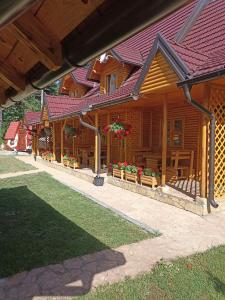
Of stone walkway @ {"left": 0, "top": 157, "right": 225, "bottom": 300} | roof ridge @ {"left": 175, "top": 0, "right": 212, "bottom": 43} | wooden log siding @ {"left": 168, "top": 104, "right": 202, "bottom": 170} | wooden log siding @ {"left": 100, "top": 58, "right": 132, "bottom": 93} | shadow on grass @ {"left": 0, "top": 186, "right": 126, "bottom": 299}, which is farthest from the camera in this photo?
wooden log siding @ {"left": 100, "top": 58, "right": 132, "bottom": 93}

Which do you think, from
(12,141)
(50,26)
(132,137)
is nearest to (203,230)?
(50,26)

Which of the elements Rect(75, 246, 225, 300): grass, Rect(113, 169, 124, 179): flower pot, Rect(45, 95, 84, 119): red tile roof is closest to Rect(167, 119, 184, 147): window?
Rect(113, 169, 124, 179): flower pot

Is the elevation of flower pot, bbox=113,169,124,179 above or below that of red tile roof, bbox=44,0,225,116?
below

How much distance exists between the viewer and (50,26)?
204 centimetres

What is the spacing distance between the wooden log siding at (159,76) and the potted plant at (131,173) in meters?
2.82

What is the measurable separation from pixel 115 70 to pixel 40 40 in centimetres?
1106

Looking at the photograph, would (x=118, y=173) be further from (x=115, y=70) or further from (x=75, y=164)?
(x=115, y=70)

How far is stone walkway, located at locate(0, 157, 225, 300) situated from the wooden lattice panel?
2.59 ft

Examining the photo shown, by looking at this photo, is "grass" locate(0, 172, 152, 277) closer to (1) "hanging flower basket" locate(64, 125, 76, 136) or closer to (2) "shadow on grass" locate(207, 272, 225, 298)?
(2) "shadow on grass" locate(207, 272, 225, 298)

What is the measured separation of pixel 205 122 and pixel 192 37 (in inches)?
162

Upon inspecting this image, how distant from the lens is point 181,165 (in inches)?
404

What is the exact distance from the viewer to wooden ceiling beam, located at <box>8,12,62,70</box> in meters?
2.05

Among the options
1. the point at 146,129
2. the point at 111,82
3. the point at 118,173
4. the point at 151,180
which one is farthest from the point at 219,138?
the point at 111,82

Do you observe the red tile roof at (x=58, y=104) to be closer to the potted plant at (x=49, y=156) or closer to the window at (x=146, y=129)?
the potted plant at (x=49, y=156)
